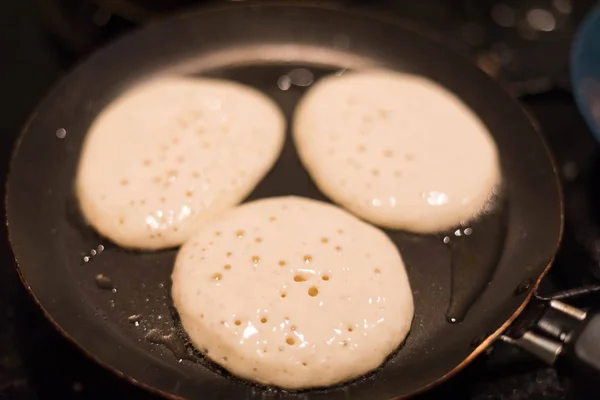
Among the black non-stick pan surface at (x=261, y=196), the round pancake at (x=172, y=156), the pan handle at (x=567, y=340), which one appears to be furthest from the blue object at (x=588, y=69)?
the round pancake at (x=172, y=156)

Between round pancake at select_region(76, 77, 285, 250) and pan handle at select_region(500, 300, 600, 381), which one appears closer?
pan handle at select_region(500, 300, 600, 381)

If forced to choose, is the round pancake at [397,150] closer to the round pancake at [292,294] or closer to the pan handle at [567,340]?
the round pancake at [292,294]

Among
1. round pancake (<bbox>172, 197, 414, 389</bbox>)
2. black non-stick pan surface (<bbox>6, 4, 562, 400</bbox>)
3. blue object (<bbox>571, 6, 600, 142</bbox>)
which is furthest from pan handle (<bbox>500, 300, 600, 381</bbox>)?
blue object (<bbox>571, 6, 600, 142</bbox>)

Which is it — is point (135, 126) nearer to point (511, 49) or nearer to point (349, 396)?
point (349, 396)

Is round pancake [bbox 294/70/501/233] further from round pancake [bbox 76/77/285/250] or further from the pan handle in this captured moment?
the pan handle

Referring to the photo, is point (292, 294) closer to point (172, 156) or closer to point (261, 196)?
point (261, 196)

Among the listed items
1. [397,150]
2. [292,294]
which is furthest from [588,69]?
[292,294]
